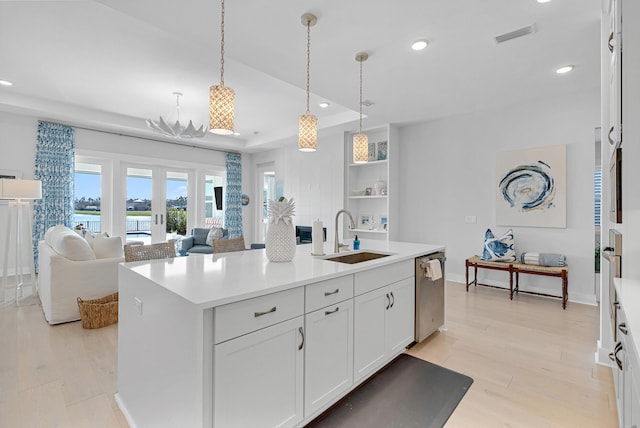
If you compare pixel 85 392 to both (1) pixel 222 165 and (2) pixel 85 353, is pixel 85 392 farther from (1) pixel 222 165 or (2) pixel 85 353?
(1) pixel 222 165

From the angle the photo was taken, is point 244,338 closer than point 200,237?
Yes

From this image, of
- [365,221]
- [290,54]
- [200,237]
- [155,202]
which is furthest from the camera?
[155,202]

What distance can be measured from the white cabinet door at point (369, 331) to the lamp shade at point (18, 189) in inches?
176

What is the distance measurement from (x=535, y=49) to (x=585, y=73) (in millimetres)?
1020

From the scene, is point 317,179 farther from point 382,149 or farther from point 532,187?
point 532,187

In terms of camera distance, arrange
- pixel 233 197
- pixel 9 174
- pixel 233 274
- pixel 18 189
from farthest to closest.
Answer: pixel 233 197 < pixel 9 174 < pixel 18 189 < pixel 233 274

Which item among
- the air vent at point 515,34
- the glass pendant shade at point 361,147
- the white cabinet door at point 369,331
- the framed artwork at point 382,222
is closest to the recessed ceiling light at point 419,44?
the air vent at point 515,34

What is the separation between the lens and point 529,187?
421 cm

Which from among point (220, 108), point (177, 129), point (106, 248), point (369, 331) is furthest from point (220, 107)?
point (177, 129)

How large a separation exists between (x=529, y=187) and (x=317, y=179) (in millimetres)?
3609

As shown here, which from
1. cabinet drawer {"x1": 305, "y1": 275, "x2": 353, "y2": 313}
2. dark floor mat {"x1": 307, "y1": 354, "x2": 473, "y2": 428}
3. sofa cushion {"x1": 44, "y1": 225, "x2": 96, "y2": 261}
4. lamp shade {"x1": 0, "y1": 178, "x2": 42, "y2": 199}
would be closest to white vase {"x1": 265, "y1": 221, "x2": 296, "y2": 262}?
cabinet drawer {"x1": 305, "y1": 275, "x2": 353, "y2": 313}

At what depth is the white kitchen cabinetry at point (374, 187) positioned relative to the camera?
17.6 ft

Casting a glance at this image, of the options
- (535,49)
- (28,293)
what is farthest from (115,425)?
(535,49)

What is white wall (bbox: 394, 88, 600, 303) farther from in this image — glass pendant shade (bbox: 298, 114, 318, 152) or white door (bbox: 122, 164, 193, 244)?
white door (bbox: 122, 164, 193, 244)
